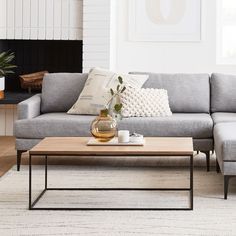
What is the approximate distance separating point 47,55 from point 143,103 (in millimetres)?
2464

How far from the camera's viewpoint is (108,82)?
18.0 feet

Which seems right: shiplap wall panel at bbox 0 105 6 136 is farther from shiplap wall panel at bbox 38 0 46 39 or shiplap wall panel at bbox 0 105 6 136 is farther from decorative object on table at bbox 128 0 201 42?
decorative object on table at bbox 128 0 201 42

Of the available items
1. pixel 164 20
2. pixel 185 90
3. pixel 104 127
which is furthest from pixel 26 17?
pixel 104 127

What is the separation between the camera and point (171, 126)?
16.4 feet

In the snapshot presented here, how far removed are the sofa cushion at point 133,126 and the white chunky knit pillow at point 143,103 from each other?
0.47 ft

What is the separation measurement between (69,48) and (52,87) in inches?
69.0

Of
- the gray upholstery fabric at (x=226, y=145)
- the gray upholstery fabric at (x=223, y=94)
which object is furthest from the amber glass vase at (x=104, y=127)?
the gray upholstery fabric at (x=223, y=94)

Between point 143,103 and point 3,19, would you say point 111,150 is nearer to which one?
point 143,103

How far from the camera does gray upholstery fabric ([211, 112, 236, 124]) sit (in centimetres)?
507

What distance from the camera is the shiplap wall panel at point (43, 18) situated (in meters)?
7.02

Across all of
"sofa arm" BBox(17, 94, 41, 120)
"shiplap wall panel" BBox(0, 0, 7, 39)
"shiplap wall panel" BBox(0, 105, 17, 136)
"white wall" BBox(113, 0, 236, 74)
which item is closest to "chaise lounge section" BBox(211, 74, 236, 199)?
"sofa arm" BBox(17, 94, 41, 120)

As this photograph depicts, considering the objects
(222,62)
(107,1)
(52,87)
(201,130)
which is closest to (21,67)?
(107,1)

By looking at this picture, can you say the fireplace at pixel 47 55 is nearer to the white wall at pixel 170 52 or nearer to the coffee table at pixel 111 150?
the white wall at pixel 170 52

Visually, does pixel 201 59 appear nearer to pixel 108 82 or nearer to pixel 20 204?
pixel 108 82
